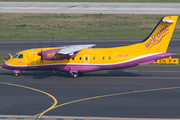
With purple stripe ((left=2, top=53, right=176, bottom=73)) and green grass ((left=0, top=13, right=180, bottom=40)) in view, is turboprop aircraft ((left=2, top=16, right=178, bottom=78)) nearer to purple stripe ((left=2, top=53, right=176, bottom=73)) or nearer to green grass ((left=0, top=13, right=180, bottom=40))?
purple stripe ((left=2, top=53, right=176, bottom=73))

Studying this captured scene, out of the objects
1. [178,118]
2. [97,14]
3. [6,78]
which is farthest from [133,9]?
[178,118]

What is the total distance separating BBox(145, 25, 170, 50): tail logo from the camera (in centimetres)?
2716

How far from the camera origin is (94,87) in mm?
24234

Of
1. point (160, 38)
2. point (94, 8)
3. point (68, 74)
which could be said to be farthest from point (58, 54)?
point (94, 8)

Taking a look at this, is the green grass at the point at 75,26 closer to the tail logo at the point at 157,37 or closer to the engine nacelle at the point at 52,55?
the engine nacelle at the point at 52,55

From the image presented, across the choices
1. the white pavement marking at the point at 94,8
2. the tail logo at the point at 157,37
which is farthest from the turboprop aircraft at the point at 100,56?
the white pavement marking at the point at 94,8

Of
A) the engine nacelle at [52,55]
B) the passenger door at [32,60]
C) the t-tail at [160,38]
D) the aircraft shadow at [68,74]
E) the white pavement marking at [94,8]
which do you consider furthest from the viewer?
the white pavement marking at [94,8]

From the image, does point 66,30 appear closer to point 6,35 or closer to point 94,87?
point 6,35

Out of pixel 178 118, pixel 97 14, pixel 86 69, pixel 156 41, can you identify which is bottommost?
pixel 178 118

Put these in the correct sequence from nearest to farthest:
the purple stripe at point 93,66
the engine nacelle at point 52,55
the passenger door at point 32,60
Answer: the engine nacelle at point 52,55 → the purple stripe at point 93,66 → the passenger door at point 32,60

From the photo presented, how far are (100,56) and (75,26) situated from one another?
4137 centimetres

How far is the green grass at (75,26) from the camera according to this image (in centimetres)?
5941

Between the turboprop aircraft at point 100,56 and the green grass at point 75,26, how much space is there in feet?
95.1

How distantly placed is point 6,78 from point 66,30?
127 feet
